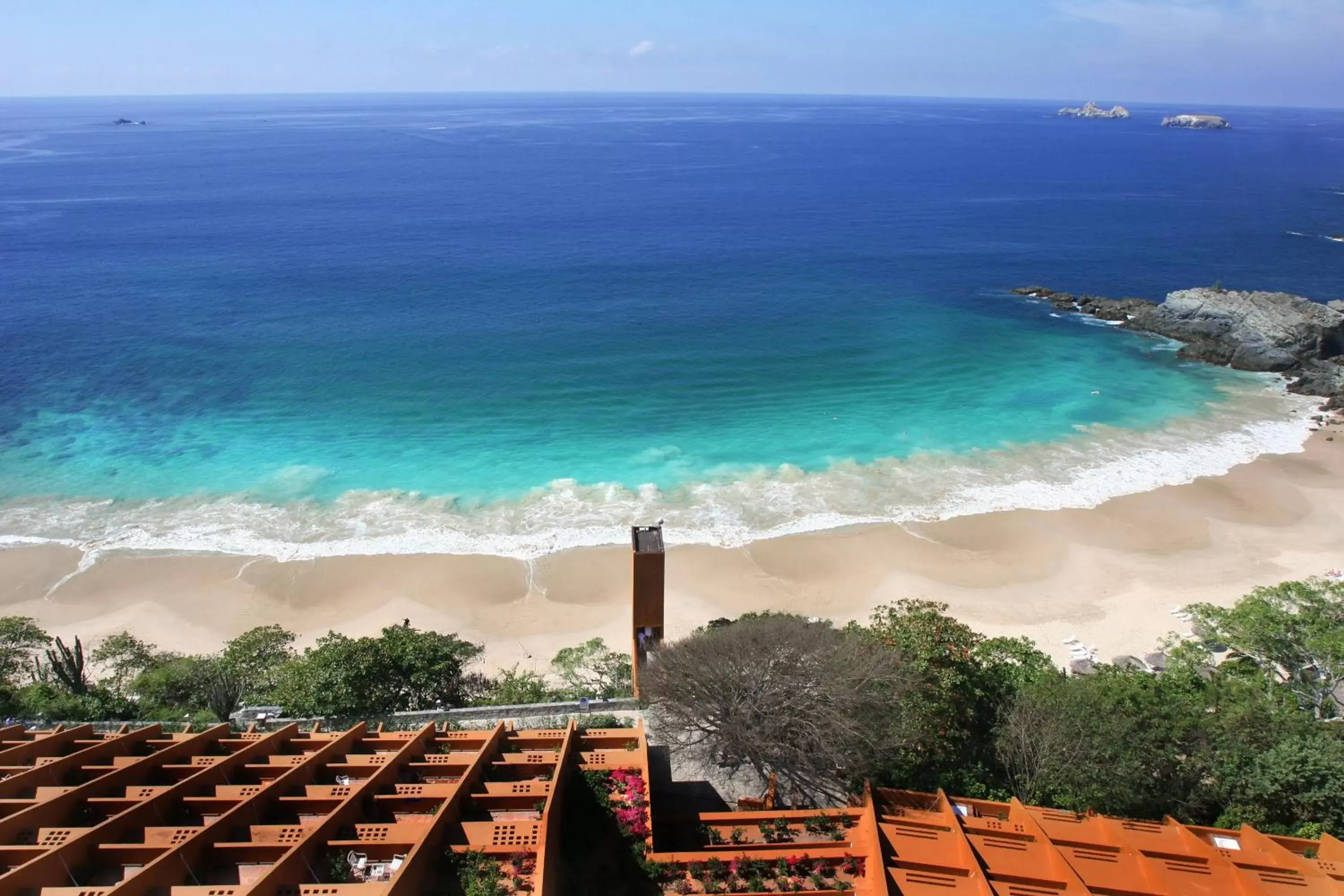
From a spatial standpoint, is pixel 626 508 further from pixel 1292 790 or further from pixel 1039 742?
pixel 1292 790

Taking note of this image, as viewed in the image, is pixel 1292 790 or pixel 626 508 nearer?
pixel 1292 790

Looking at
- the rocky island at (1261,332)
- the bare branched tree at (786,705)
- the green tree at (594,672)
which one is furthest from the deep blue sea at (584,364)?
the bare branched tree at (786,705)

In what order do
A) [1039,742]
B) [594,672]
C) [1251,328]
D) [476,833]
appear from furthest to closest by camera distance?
1. [1251,328]
2. [594,672]
3. [1039,742]
4. [476,833]

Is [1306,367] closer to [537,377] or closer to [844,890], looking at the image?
[537,377]

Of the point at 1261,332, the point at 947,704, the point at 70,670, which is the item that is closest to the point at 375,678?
the point at 70,670

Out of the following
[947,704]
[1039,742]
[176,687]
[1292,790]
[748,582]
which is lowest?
[748,582]

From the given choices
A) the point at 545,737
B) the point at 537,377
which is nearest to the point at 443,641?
the point at 545,737
